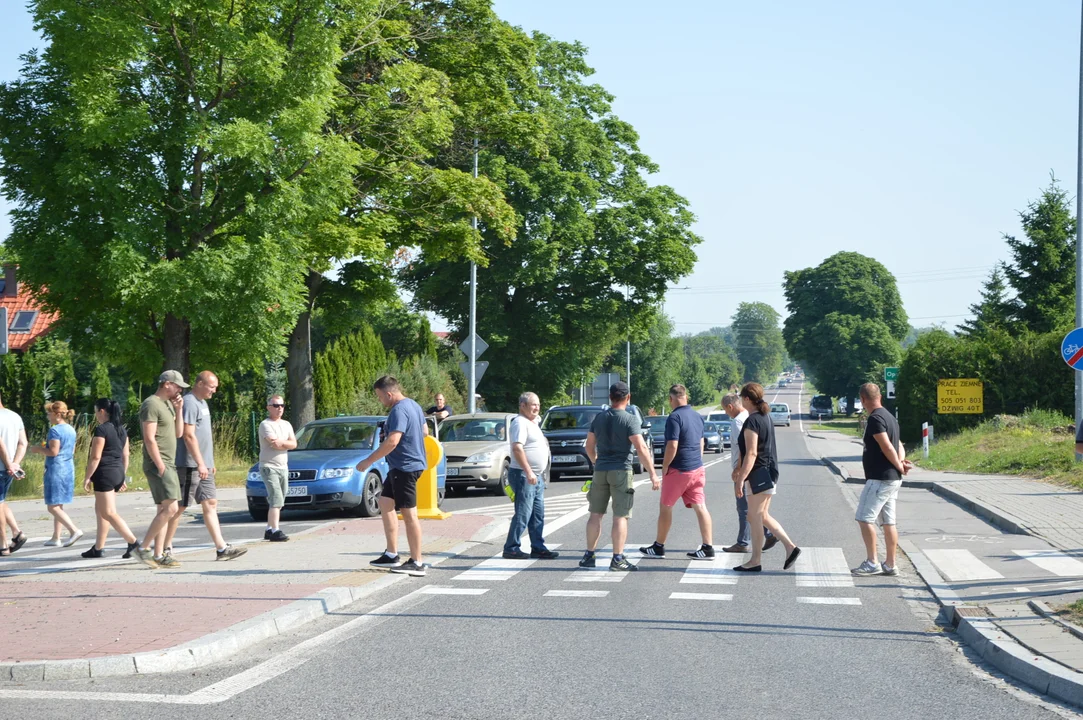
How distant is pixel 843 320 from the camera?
96312 mm

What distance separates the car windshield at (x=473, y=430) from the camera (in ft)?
75.4

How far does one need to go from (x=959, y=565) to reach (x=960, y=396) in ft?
82.1

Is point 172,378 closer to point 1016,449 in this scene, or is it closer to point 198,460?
point 198,460

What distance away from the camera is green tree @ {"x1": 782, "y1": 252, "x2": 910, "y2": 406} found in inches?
3738

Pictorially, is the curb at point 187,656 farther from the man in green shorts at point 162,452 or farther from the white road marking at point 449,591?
the man in green shorts at point 162,452

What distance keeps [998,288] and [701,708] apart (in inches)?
2344

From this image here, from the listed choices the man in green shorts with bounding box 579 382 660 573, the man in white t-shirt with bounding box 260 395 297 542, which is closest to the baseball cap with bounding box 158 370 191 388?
the man in white t-shirt with bounding box 260 395 297 542

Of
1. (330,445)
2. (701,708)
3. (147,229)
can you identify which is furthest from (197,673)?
(147,229)

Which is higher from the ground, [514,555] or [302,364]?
[302,364]

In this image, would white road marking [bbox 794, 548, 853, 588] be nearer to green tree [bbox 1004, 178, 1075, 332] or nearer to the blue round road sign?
the blue round road sign

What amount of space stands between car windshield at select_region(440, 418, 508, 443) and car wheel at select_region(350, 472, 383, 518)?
572 centimetres

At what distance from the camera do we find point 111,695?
629 cm

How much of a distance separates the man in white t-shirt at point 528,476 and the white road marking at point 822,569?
2.56 meters

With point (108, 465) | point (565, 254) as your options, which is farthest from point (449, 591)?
point (565, 254)
